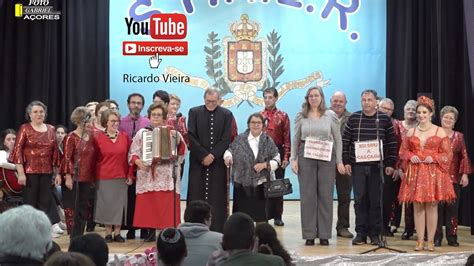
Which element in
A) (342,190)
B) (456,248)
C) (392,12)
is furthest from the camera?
(392,12)

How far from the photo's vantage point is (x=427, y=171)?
694cm

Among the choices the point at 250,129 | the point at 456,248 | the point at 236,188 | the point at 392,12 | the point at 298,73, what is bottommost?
the point at 456,248

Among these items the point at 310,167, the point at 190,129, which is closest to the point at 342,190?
the point at 310,167

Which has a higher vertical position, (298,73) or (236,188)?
(298,73)

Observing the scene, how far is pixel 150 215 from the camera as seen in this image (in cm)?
731

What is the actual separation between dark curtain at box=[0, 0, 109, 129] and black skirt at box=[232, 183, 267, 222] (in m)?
3.91

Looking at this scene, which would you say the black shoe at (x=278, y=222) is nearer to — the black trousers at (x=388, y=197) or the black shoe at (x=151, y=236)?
the black trousers at (x=388, y=197)

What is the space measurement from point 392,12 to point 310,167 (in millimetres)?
4590

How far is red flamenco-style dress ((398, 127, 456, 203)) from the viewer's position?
22.6 feet

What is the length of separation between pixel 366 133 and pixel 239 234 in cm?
365

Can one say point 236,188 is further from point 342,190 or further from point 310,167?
point 342,190

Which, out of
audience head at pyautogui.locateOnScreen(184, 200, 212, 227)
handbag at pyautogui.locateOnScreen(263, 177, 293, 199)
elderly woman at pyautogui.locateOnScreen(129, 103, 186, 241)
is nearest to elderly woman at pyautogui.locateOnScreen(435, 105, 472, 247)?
handbag at pyautogui.locateOnScreen(263, 177, 293, 199)

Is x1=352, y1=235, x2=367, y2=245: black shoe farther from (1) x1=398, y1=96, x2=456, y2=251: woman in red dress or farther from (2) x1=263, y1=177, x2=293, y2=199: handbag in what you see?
(2) x1=263, y1=177, x2=293, y2=199: handbag

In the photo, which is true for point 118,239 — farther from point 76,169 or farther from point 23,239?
point 23,239
